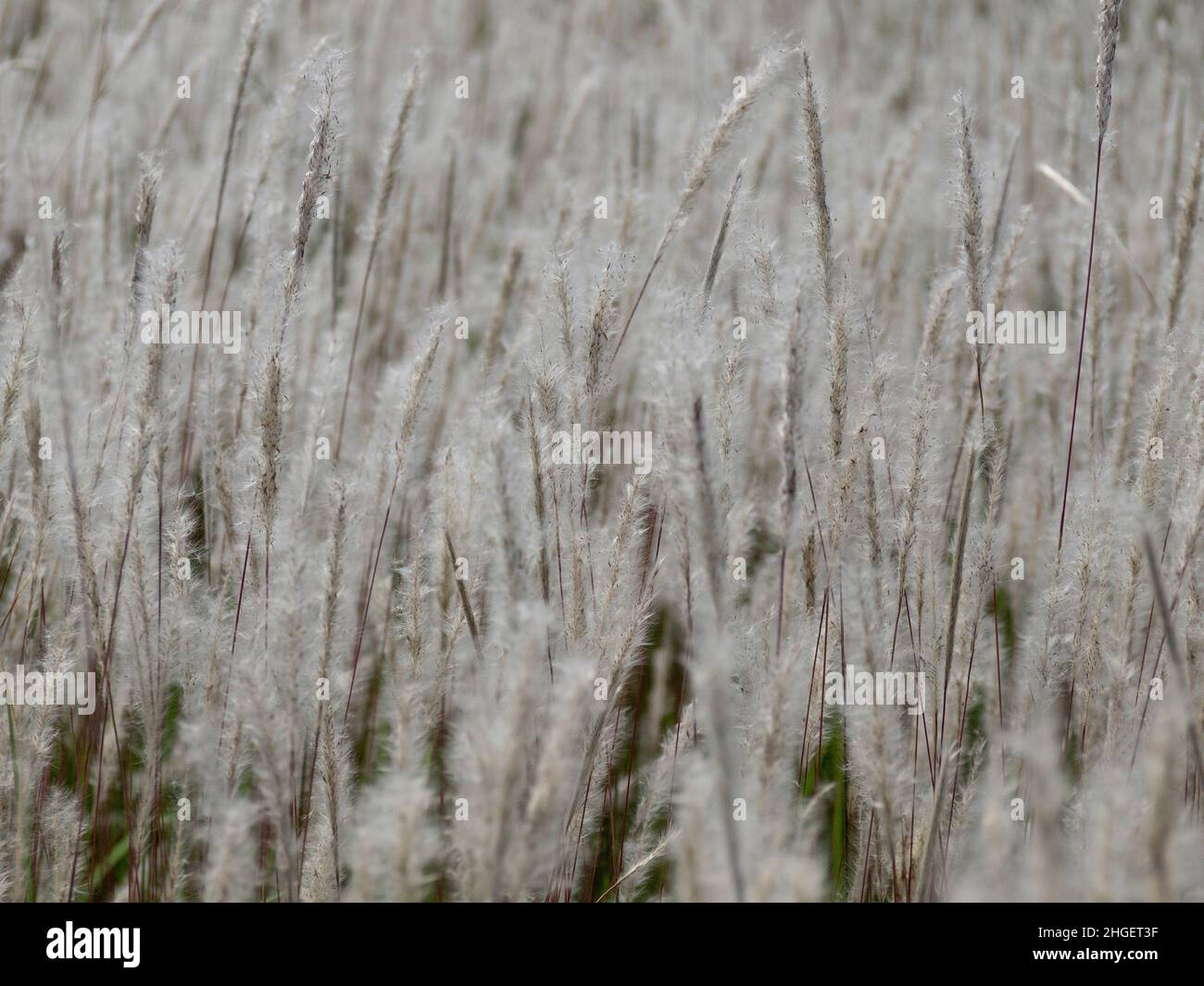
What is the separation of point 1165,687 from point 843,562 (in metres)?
0.81

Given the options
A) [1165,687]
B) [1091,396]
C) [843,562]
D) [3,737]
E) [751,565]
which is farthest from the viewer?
[751,565]

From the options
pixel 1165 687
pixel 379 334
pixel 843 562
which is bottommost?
pixel 1165 687

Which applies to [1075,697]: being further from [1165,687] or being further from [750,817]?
[750,817]

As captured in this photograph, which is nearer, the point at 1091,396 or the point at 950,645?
the point at 950,645

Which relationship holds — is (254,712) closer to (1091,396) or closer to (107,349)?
(107,349)

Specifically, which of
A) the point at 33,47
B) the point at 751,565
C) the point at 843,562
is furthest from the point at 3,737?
the point at 33,47
